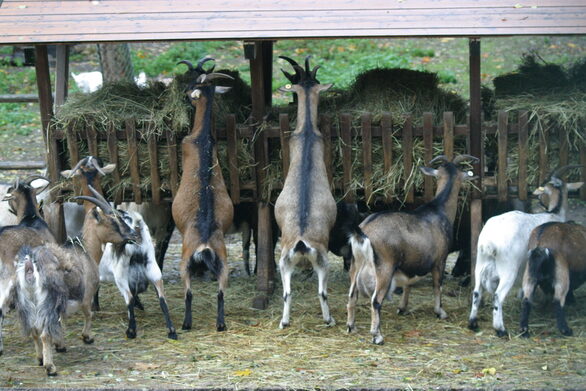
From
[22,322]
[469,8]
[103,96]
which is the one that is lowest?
[22,322]

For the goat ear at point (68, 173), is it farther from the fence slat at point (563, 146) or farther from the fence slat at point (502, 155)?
the fence slat at point (563, 146)

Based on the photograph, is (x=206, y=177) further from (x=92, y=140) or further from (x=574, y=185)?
(x=574, y=185)

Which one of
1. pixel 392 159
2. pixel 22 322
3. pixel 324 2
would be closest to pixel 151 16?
pixel 324 2

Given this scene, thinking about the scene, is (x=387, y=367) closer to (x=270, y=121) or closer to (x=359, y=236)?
(x=359, y=236)

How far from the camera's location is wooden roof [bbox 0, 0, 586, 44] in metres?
9.05

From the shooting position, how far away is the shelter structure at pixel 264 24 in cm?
906

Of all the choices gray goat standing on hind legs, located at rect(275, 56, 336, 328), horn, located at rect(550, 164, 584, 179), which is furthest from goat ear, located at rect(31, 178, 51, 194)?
horn, located at rect(550, 164, 584, 179)

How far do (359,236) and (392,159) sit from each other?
1542 mm

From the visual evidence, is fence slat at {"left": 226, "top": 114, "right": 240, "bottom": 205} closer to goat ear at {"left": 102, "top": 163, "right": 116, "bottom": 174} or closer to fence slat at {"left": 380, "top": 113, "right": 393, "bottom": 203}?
goat ear at {"left": 102, "top": 163, "right": 116, "bottom": 174}

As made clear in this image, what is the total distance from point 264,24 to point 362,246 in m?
2.64

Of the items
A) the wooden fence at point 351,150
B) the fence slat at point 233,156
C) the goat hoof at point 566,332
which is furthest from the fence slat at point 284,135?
the goat hoof at point 566,332

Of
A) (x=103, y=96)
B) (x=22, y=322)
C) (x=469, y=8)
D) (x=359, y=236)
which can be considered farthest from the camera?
(x=103, y=96)

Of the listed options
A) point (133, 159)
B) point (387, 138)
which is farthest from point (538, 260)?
point (133, 159)

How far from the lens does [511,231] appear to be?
8.64 metres
